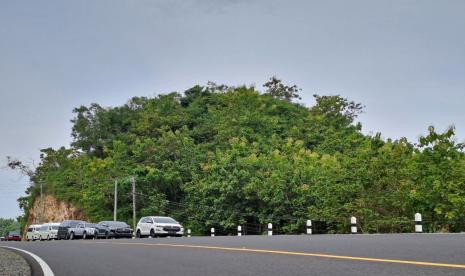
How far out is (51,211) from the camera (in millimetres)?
87062

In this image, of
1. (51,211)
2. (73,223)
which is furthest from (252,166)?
(51,211)

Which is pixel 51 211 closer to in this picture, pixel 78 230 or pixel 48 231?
pixel 48 231

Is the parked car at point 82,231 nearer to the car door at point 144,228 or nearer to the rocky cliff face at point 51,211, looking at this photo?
the car door at point 144,228

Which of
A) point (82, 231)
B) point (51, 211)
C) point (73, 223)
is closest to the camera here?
point (82, 231)

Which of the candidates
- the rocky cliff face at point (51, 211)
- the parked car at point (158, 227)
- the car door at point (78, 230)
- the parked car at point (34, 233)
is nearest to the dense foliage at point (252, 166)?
the rocky cliff face at point (51, 211)

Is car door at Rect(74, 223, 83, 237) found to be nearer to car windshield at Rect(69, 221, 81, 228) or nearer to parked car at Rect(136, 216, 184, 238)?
car windshield at Rect(69, 221, 81, 228)

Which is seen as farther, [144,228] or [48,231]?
[48,231]

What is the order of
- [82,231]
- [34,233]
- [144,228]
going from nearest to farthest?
[144,228] < [82,231] < [34,233]

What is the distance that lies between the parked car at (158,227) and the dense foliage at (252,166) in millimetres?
12641

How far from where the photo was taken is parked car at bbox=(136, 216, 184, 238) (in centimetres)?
3681

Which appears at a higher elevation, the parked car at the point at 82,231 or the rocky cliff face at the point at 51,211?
the rocky cliff face at the point at 51,211

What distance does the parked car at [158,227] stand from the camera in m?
36.8

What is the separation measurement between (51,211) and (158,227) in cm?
5508

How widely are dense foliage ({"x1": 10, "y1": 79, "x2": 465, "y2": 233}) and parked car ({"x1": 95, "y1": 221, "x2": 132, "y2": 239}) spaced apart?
46.9 feet
